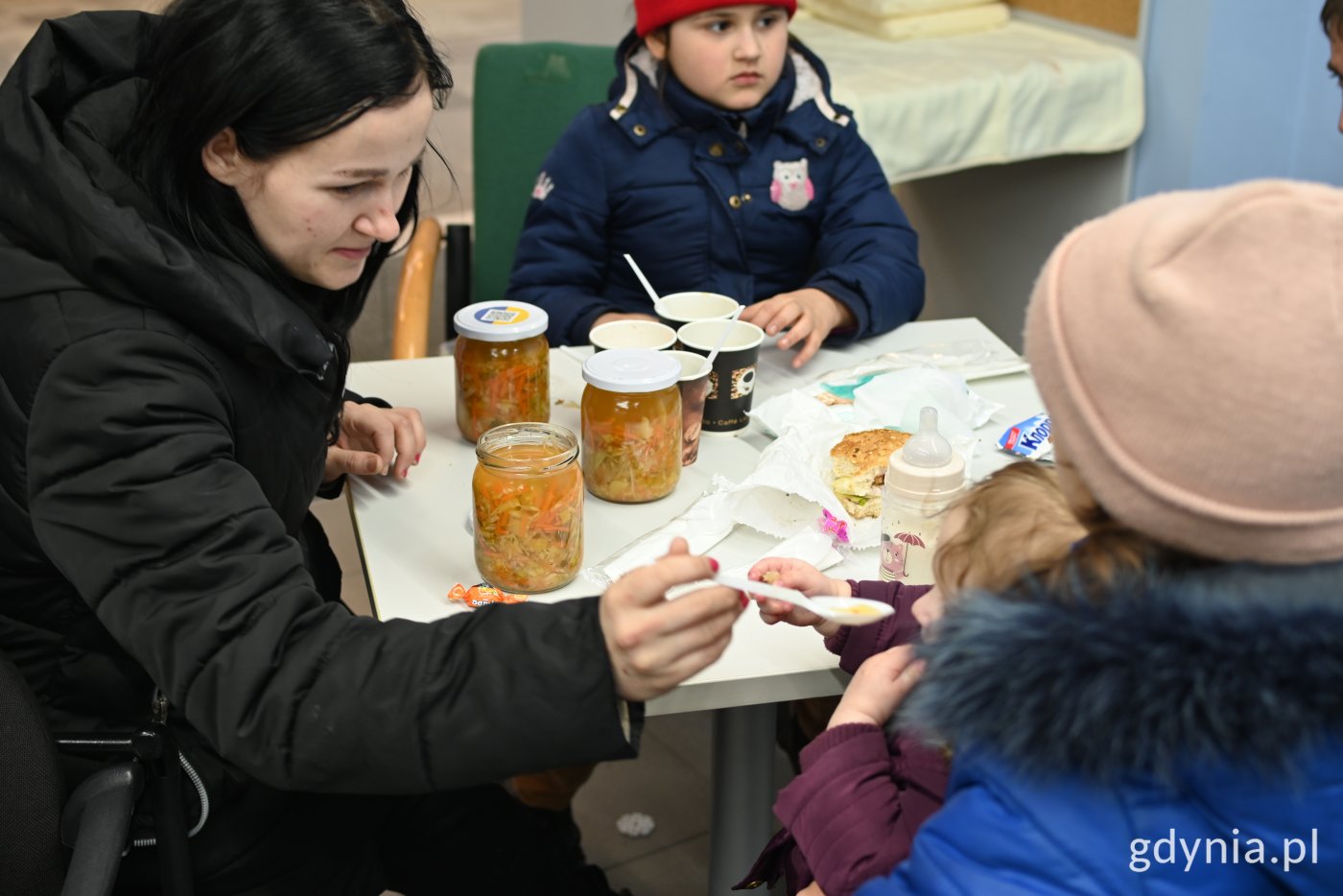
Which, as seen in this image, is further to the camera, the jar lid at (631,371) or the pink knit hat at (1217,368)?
the jar lid at (631,371)

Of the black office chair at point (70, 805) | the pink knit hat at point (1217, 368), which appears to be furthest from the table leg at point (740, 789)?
the pink knit hat at point (1217, 368)

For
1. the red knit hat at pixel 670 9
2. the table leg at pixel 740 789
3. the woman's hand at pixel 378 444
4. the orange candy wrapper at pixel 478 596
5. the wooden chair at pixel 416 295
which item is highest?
the red knit hat at pixel 670 9

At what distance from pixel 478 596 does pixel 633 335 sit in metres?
0.50

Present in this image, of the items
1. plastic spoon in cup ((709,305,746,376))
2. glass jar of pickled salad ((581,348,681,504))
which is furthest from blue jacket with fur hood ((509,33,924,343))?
glass jar of pickled salad ((581,348,681,504))

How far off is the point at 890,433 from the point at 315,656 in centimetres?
73

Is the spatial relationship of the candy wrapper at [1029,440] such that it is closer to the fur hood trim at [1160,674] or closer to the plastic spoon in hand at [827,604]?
the plastic spoon in hand at [827,604]

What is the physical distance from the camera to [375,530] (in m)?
1.41

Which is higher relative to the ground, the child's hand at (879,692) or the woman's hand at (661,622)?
the woman's hand at (661,622)

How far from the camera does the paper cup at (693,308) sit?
1.71m

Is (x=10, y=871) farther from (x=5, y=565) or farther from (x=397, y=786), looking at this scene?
(x=397, y=786)

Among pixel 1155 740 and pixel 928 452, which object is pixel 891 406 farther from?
pixel 1155 740

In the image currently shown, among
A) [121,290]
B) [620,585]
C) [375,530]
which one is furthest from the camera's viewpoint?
[375,530]

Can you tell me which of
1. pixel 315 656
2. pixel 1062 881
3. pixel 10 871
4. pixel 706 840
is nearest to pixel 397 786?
pixel 315 656

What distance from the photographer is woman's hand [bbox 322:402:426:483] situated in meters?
1.49
